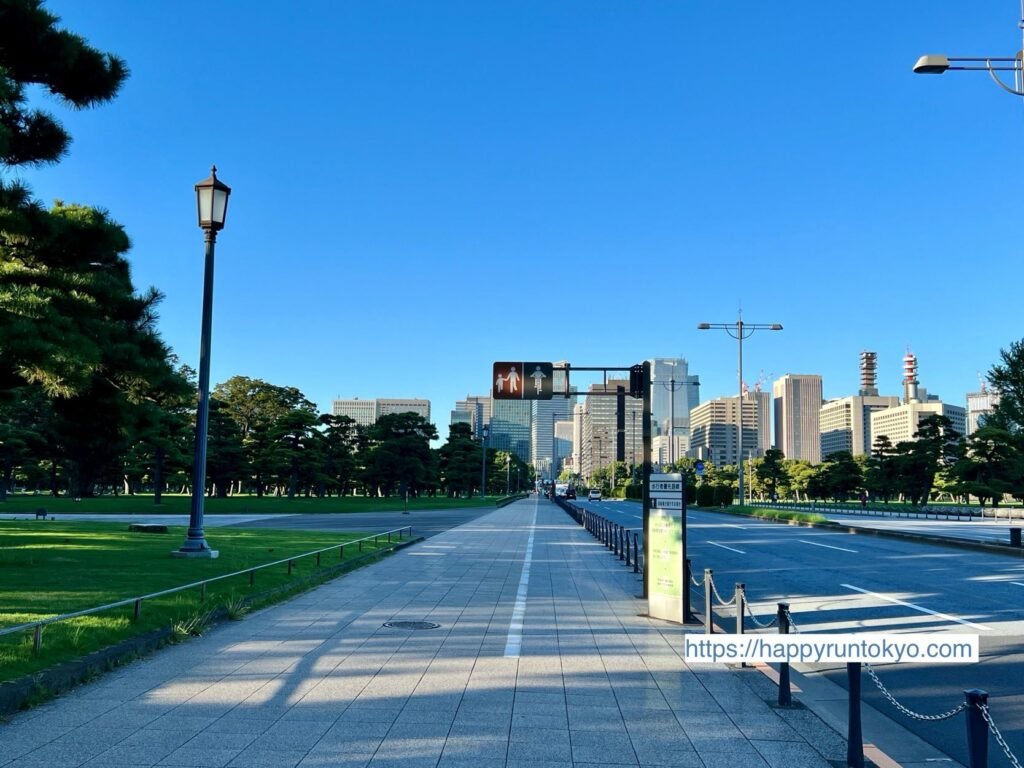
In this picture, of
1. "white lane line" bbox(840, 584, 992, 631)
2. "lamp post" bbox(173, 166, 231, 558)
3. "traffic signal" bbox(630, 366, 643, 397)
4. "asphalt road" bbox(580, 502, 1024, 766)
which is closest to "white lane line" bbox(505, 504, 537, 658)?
"asphalt road" bbox(580, 502, 1024, 766)

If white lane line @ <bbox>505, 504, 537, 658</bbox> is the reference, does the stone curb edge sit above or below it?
below

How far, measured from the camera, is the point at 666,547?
1172 centimetres

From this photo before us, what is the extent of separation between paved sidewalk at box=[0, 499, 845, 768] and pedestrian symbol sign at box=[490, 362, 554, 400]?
237 inches

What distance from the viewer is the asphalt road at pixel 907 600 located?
742cm

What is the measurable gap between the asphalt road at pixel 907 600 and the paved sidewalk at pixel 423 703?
153 cm

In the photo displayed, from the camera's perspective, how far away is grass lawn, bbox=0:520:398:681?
26.8 feet

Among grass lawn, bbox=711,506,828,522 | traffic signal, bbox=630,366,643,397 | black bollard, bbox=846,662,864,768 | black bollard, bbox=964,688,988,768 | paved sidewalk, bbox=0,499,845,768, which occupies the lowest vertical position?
grass lawn, bbox=711,506,828,522

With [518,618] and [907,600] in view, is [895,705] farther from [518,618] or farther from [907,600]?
[907,600]

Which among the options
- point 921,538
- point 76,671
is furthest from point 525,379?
point 921,538

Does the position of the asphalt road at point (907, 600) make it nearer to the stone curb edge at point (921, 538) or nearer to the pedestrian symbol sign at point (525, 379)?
the stone curb edge at point (921, 538)

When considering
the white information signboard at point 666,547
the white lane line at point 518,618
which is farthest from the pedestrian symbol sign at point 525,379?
the white information signboard at point 666,547

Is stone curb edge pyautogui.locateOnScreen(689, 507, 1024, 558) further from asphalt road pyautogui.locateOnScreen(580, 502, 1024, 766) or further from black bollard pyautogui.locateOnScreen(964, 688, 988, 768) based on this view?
black bollard pyautogui.locateOnScreen(964, 688, 988, 768)

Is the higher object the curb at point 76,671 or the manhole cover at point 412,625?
the curb at point 76,671

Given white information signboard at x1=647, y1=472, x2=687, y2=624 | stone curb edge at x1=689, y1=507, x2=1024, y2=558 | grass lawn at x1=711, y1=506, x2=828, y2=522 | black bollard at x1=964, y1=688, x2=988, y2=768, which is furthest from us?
grass lawn at x1=711, y1=506, x2=828, y2=522
